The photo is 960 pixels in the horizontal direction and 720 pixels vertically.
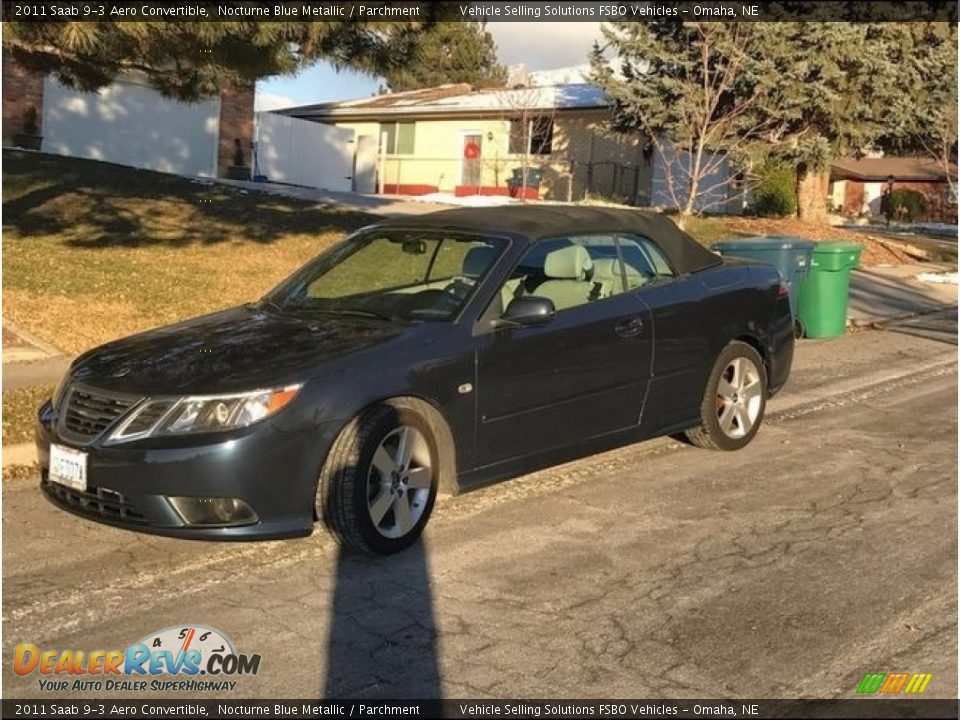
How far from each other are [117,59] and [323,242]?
17.2ft

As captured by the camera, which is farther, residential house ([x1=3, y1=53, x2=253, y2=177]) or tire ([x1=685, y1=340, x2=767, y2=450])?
residential house ([x1=3, y1=53, x2=253, y2=177])

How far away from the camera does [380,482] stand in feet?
Result: 15.4

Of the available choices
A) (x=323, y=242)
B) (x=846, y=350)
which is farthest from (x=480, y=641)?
(x=323, y=242)

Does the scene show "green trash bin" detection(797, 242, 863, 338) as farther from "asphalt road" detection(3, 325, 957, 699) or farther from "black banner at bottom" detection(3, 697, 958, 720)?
"black banner at bottom" detection(3, 697, 958, 720)

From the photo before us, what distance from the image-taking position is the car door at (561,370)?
5156 millimetres

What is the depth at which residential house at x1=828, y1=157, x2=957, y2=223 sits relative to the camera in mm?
46656

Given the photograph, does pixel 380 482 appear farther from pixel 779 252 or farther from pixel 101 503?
pixel 779 252

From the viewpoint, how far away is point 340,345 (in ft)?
15.7

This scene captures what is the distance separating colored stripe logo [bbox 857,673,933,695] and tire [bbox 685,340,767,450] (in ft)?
9.78

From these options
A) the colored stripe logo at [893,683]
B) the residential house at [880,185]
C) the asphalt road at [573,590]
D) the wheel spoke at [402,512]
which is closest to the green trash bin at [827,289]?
the asphalt road at [573,590]

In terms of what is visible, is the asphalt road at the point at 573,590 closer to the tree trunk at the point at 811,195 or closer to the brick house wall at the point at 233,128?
the tree trunk at the point at 811,195

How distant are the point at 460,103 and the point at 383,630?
1262 inches

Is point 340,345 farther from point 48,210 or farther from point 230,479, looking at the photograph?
point 48,210

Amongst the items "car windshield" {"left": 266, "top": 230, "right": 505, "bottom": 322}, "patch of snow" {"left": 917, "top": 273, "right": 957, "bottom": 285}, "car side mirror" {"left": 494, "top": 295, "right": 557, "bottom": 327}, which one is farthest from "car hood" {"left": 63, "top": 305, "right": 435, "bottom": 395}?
"patch of snow" {"left": 917, "top": 273, "right": 957, "bottom": 285}
